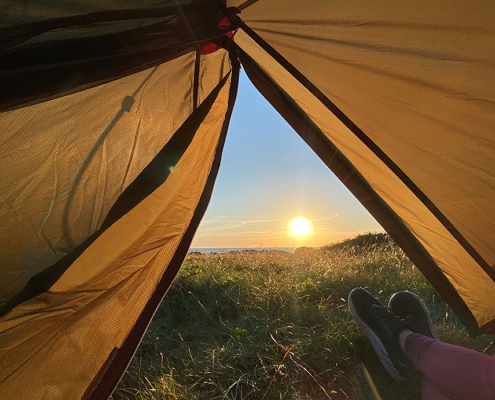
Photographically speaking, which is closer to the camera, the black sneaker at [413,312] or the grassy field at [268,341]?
the grassy field at [268,341]

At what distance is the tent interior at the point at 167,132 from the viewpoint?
1.17m

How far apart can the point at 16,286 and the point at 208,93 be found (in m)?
1.18

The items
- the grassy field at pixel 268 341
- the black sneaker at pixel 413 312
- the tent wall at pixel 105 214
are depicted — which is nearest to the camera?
the tent wall at pixel 105 214

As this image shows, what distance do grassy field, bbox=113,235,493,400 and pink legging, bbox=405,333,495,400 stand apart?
302mm

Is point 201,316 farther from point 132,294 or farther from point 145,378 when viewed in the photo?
point 132,294

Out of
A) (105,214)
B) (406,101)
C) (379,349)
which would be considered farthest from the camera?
(379,349)

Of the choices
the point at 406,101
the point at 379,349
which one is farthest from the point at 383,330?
the point at 406,101

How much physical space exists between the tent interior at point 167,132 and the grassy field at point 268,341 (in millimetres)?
670

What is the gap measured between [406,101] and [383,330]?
1.53 meters

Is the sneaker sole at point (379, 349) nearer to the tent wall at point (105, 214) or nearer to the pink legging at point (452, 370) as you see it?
the pink legging at point (452, 370)

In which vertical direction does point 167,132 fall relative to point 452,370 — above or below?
above

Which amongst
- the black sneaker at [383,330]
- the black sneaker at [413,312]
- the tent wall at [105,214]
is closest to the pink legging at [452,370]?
the black sneaker at [383,330]

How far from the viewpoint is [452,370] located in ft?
5.30

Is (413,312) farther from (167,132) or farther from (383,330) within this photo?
(167,132)
